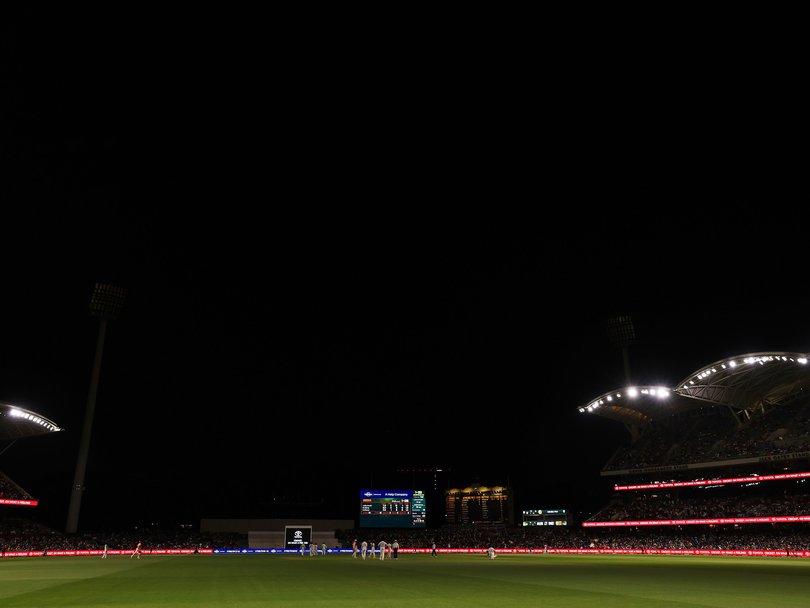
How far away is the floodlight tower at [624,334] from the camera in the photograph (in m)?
97.2

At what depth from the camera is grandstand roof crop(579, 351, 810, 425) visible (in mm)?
62625

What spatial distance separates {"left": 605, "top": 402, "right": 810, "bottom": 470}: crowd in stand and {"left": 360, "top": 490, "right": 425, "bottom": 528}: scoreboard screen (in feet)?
87.0

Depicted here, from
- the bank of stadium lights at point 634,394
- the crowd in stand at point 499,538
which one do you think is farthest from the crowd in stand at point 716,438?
the crowd in stand at point 499,538

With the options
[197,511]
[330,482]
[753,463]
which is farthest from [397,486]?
[753,463]

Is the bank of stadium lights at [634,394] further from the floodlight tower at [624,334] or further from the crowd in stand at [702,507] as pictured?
the floodlight tower at [624,334]

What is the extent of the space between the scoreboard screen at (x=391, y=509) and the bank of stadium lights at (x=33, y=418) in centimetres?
4090

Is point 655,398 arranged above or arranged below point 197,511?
above

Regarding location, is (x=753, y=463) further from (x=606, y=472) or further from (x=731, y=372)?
(x=606, y=472)

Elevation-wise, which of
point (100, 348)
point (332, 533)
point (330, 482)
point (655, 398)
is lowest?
point (332, 533)

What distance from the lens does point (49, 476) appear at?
404ft

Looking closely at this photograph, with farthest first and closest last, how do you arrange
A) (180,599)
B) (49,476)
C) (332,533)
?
(49,476)
(332,533)
(180,599)

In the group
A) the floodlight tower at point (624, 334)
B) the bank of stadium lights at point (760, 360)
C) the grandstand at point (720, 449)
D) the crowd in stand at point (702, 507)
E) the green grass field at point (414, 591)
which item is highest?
the floodlight tower at point (624, 334)

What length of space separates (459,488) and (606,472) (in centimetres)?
6245

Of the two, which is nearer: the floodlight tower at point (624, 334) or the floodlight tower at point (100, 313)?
the floodlight tower at point (100, 313)
